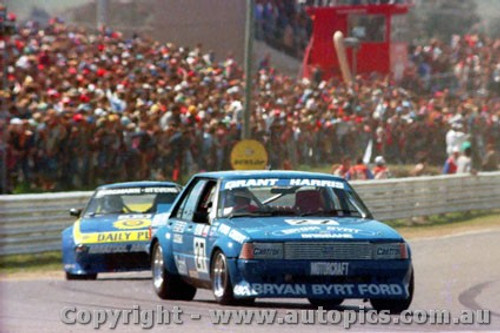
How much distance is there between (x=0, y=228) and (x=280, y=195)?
7.90 m

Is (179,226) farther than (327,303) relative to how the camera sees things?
Yes

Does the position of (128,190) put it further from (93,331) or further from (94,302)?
(93,331)

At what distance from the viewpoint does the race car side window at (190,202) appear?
40.5 ft

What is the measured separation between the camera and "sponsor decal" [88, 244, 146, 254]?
51.2 ft

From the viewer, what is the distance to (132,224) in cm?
1587

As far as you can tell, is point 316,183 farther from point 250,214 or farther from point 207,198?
point 207,198

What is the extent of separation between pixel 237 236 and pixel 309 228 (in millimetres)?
600

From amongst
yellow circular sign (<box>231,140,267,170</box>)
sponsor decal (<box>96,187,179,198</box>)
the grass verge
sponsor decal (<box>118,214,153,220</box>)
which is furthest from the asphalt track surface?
yellow circular sign (<box>231,140,267,170</box>)

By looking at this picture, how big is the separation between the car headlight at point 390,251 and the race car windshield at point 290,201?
2.89 feet

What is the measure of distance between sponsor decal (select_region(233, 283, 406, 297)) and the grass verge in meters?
7.83

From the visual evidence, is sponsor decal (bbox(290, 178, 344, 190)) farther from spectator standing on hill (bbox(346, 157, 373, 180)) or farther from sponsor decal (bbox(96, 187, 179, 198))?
spectator standing on hill (bbox(346, 157, 373, 180))

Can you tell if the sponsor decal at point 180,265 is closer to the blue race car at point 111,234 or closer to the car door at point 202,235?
the car door at point 202,235

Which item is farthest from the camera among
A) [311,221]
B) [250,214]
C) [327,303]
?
[327,303]

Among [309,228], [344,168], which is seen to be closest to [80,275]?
[309,228]
